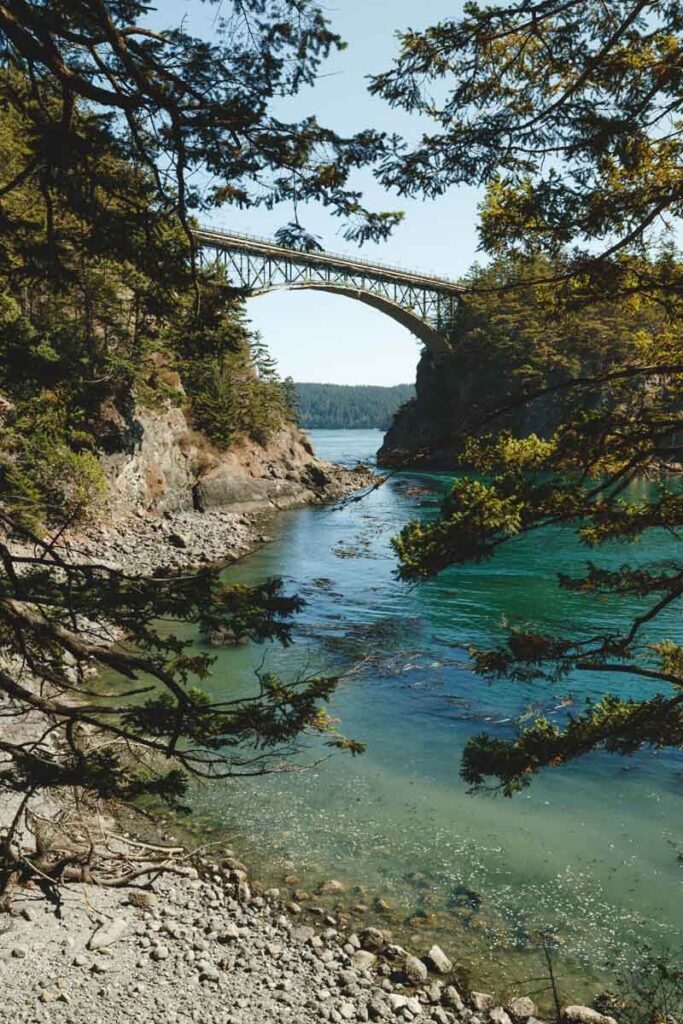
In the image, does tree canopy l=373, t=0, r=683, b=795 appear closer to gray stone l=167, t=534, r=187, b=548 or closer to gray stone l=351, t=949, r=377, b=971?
gray stone l=351, t=949, r=377, b=971

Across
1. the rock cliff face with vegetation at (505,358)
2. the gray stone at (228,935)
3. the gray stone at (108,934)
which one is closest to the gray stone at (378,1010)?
the gray stone at (228,935)

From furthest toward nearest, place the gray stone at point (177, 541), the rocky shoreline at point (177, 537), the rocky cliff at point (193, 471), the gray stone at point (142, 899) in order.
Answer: the rocky cliff at point (193, 471)
the gray stone at point (177, 541)
the rocky shoreline at point (177, 537)
the gray stone at point (142, 899)

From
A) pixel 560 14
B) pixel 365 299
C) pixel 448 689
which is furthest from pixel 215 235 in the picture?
pixel 560 14

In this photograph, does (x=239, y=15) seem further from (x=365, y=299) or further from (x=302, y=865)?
(x=365, y=299)

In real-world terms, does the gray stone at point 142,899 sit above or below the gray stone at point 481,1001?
above

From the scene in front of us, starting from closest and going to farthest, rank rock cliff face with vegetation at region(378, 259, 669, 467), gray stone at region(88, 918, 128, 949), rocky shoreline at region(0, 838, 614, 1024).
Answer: rocky shoreline at region(0, 838, 614, 1024)
gray stone at region(88, 918, 128, 949)
rock cliff face with vegetation at region(378, 259, 669, 467)

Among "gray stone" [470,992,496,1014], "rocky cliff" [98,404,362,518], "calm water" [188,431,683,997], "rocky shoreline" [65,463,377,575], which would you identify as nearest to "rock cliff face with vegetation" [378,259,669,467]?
"rocky cliff" [98,404,362,518]

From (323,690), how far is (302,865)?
4340 mm

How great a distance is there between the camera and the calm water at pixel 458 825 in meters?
7.07

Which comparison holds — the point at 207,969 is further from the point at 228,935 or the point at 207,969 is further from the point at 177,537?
the point at 177,537

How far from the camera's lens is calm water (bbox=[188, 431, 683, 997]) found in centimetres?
707

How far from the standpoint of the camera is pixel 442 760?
410 inches

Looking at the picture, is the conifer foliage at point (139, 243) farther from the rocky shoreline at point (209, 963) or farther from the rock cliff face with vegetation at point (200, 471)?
the rock cliff face with vegetation at point (200, 471)

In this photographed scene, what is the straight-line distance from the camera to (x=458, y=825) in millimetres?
8844
